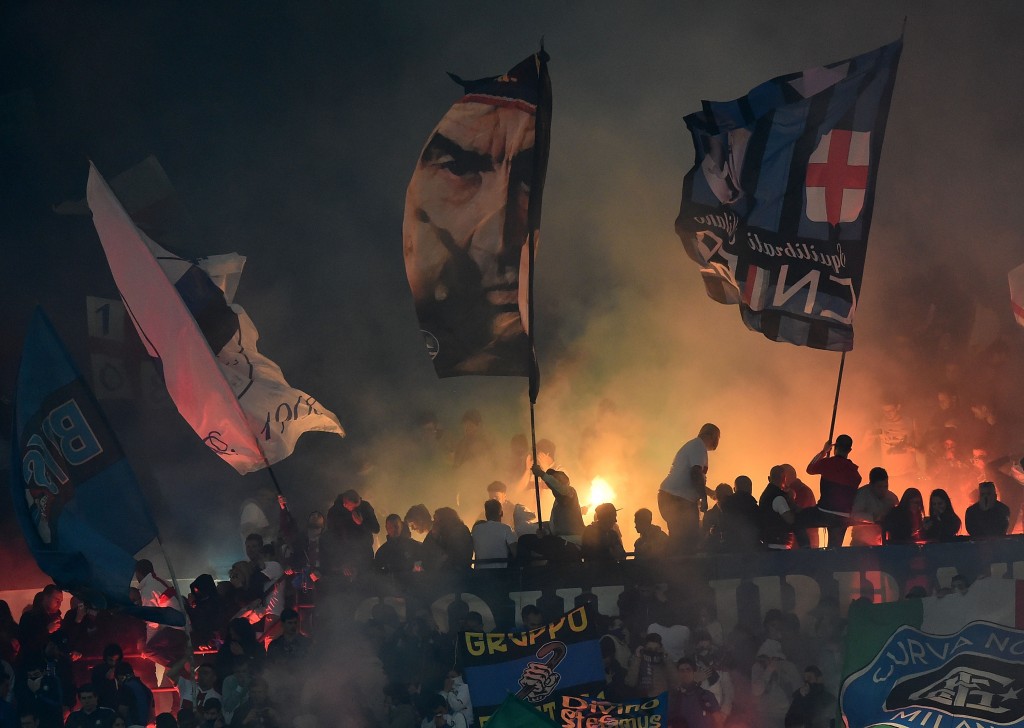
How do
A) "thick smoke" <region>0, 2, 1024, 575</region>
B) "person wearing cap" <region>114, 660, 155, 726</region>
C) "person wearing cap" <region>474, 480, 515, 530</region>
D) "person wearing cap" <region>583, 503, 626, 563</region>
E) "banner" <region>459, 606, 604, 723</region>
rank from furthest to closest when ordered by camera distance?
"thick smoke" <region>0, 2, 1024, 575</region>
"person wearing cap" <region>474, 480, 515, 530</region>
"person wearing cap" <region>583, 503, 626, 563</region>
"person wearing cap" <region>114, 660, 155, 726</region>
"banner" <region>459, 606, 604, 723</region>

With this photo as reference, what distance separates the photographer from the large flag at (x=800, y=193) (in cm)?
963

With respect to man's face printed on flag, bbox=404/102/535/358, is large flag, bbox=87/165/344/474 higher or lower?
lower

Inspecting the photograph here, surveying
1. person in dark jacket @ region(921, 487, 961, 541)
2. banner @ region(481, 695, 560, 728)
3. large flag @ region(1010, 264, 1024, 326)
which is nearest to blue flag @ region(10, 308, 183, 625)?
banner @ region(481, 695, 560, 728)

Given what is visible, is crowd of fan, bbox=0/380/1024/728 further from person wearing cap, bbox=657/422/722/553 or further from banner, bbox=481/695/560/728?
banner, bbox=481/695/560/728

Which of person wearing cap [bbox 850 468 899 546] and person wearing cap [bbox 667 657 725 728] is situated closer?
person wearing cap [bbox 667 657 725 728]


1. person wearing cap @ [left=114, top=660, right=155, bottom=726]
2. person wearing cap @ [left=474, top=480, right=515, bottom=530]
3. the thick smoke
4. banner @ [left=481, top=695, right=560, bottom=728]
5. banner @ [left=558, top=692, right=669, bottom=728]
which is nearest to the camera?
banner @ [left=481, top=695, right=560, bottom=728]

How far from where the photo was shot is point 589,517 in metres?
13.9

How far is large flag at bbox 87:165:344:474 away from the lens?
9383 mm

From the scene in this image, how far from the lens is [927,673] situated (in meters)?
7.18

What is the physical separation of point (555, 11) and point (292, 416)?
239 inches

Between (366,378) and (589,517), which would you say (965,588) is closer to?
(589,517)

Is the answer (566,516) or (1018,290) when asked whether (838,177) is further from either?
(566,516)

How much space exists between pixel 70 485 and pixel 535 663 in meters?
2.90

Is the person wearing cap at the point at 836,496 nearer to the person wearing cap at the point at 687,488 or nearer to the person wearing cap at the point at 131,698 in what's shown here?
the person wearing cap at the point at 687,488
